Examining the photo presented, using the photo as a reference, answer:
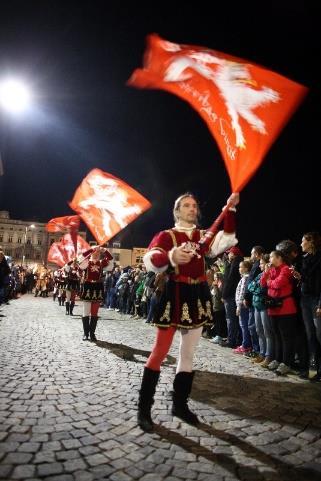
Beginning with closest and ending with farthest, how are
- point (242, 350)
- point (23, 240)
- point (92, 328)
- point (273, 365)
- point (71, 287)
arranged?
point (273, 365)
point (242, 350)
point (92, 328)
point (71, 287)
point (23, 240)

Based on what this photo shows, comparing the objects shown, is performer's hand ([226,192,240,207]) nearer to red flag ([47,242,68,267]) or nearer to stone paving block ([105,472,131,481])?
stone paving block ([105,472,131,481])

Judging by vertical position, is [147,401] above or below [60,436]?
above

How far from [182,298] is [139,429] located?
54.1 inches

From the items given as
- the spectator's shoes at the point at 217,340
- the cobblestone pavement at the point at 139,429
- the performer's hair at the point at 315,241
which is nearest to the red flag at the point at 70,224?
the spectator's shoes at the point at 217,340

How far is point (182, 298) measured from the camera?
12.7ft

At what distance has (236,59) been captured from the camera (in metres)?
3.97

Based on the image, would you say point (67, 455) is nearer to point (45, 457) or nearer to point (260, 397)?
point (45, 457)

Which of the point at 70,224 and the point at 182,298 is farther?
the point at 70,224

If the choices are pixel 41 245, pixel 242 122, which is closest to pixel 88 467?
pixel 242 122

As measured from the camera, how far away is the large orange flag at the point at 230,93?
3.57 metres

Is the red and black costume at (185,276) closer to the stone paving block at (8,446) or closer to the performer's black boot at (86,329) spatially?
the stone paving block at (8,446)

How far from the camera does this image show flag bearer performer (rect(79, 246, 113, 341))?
8891mm

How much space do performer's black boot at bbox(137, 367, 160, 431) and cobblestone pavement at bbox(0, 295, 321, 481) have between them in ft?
0.30

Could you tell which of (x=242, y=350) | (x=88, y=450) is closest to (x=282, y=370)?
(x=242, y=350)
